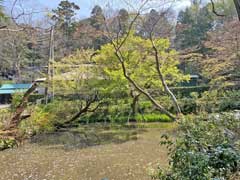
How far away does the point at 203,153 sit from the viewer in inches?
155

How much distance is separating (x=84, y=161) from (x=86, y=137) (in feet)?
13.7

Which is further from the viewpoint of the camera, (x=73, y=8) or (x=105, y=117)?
(x=73, y=8)

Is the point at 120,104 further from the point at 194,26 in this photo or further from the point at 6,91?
the point at 194,26

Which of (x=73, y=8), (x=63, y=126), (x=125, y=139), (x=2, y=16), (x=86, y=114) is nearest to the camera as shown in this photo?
(x=2, y=16)

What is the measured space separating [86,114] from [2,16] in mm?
12617

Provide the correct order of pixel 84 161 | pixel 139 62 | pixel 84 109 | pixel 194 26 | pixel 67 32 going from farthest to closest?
pixel 67 32
pixel 194 26
pixel 139 62
pixel 84 109
pixel 84 161

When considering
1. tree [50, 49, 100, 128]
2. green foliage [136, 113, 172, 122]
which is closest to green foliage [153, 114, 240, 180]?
tree [50, 49, 100, 128]

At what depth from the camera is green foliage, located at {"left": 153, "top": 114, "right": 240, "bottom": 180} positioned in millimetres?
3625

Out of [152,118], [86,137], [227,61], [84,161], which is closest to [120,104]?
[152,118]

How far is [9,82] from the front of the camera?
29.1 m

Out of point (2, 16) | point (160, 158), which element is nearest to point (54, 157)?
point (160, 158)

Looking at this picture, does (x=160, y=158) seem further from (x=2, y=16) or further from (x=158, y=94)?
(x=158, y=94)

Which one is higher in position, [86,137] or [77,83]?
[77,83]

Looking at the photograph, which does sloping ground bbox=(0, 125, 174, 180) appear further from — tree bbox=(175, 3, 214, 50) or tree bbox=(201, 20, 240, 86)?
tree bbox=(175, 3, 214, 50)
